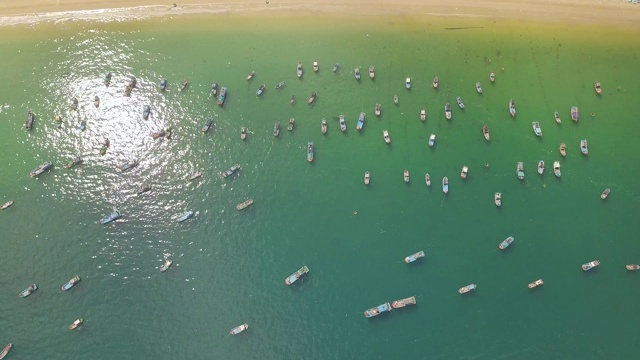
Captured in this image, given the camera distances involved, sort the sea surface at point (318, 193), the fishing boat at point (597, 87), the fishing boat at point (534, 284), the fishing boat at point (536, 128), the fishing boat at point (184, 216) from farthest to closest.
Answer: the fishing boat at point (597, 87), the fishing boat at point (536, 128), the fishing boat at point (184, 216), the fishing boat at point (534, 284), the sea surface at point (318, 193)

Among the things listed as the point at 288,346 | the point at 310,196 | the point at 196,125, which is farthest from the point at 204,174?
the point at 288,346

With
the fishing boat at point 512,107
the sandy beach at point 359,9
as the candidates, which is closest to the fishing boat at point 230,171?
the sandy beach at point 359,9

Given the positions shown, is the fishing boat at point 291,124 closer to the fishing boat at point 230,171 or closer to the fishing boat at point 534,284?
the fishing boat at point 230,171

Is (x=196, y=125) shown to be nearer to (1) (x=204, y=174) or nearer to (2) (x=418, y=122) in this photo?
(1) (x=204, y=174)

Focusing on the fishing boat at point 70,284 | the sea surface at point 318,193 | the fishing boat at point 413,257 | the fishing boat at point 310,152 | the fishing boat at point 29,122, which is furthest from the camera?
the fishing boat at point 29,122

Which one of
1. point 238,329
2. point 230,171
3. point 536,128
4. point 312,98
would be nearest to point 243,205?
point 230,171

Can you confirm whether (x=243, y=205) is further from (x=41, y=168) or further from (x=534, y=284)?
(x=534, y=284)
